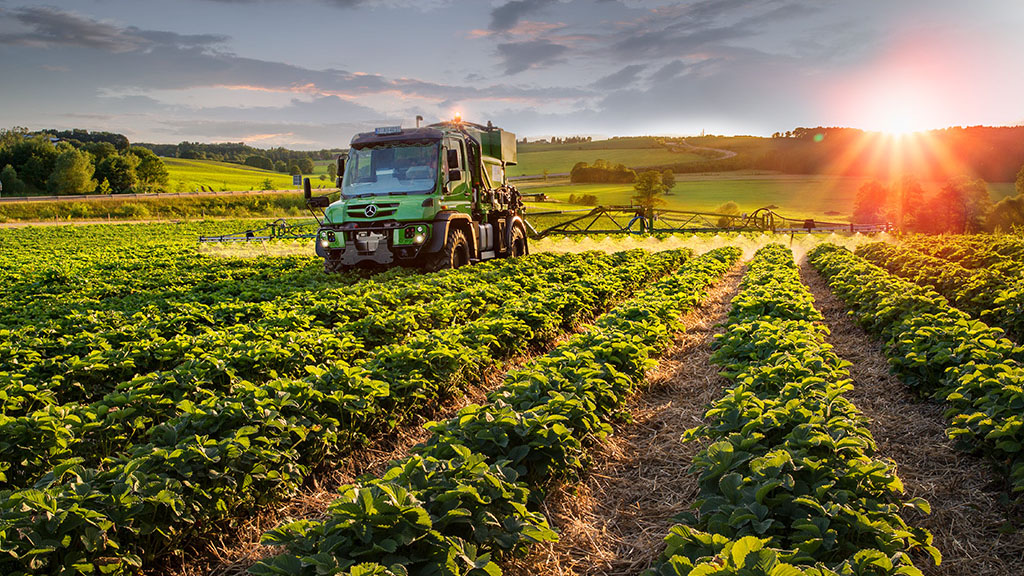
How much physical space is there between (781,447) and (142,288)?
47.3ft

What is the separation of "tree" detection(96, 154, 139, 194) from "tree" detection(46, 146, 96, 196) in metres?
3.99

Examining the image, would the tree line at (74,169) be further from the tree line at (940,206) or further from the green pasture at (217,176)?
the tree line at (940,206)

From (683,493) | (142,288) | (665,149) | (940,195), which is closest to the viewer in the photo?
(683,493)

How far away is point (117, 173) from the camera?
3462 inches

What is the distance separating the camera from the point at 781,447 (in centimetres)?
383

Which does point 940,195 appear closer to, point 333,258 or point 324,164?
point 333,258

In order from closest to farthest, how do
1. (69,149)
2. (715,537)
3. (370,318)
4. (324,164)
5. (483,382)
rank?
1. (715,537)
2. (483,382)
3. (370,318)
4. (69,149)
5. (324,164)

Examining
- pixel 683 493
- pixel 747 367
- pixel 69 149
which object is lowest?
pixel 683 493

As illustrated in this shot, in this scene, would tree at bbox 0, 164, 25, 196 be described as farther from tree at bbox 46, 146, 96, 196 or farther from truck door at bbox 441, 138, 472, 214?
truck door at bbox 441, 138, 472, 214

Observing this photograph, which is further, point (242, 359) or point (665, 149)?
point (665, 149)

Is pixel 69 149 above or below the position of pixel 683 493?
above

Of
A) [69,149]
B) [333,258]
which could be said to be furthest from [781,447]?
[69,149]

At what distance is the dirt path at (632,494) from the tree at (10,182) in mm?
101096

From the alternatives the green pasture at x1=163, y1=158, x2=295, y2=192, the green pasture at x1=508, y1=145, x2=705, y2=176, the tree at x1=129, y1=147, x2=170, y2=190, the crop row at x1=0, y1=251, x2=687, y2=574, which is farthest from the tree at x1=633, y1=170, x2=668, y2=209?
the tree at x1=129, y1=147, x2=170, y2=190
